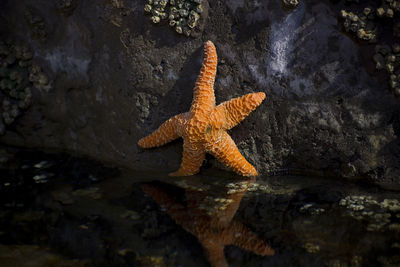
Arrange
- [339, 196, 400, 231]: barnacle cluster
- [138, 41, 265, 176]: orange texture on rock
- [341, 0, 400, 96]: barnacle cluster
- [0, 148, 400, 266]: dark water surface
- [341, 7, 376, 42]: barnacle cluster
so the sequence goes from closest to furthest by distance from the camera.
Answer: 1. [0, 148, 400, 266]: dark water surface
2. [339, 196, 400, 231]: barnacle cluster
3. [341, 0, 400, 96]: barnacle cluster
4. [341, 7, 376, 42]: barnacle cluster
5. [138, 41, 265, 176]: orange texture on rock

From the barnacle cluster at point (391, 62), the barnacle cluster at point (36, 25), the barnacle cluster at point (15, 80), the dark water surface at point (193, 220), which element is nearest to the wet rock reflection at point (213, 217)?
the dark water surface at point (193, 220)

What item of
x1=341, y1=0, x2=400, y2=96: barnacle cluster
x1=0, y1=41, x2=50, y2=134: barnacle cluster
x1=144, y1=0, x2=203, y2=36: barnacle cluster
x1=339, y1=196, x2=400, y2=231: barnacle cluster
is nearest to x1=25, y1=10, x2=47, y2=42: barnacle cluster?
x1=0, y1=41, x2=50, y2=134: barnacle cluster

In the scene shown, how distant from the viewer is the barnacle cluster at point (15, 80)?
5969 mm

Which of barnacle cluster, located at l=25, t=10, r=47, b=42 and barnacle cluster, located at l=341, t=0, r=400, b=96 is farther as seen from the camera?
barnacle cluster, located at l=25, t=10, r=47, b=42

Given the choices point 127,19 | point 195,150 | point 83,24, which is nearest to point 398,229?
point 195,150

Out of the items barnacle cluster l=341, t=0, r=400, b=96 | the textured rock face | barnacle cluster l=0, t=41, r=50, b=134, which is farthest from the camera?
barnacle cluster l=0, t=41, r=50, b=134

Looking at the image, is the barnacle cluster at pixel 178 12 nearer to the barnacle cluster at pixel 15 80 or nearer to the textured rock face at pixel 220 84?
the textured rock face at pixel 220 84

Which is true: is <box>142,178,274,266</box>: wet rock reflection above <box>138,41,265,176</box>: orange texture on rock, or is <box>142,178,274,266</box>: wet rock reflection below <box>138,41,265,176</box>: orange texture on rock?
below

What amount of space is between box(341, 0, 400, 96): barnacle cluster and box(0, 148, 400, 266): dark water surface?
4.33 feet

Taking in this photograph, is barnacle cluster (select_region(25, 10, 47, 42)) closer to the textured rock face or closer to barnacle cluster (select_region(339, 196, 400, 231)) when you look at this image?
the textured rock face

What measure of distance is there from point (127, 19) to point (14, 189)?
2585 mm

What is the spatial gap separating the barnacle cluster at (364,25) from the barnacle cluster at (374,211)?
1748mm

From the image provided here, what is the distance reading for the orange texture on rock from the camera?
4727mm

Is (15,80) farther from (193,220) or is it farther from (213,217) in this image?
(213,217)
